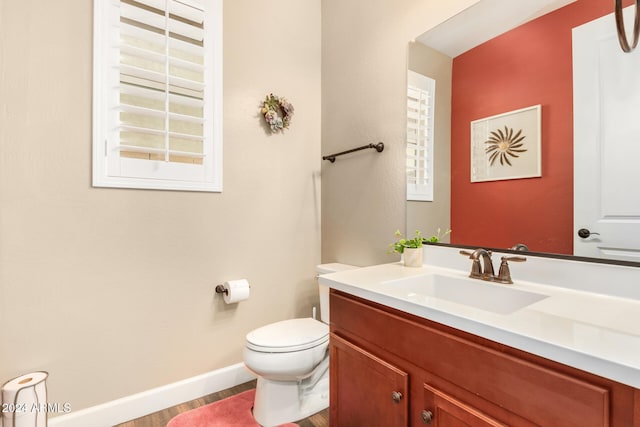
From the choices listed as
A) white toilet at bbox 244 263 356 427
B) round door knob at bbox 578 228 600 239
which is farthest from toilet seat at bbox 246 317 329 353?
round door knob at bbox 578 228 600 239

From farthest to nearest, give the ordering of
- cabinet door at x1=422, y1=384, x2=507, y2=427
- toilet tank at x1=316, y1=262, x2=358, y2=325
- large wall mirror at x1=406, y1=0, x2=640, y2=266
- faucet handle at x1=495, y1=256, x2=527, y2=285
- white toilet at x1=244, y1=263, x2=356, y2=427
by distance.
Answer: toilet tank at x1=316, y1=262, x2=358, y2=325 → white toilet at x1=244, y1=263, x2=356, y2=427 → faucet handle at x1=495, y1=256, x2=527, y2=285 → large wall mirror at x1=406, y1=0, x2=640, y2=266 → cabinet door at x1=422, y1=384, x2=507, y2=427

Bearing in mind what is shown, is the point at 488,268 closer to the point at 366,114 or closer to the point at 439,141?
the point at 439,141

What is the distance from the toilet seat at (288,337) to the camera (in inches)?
58.0

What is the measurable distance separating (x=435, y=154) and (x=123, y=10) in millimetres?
1791

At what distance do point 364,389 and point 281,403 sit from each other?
2.34 ft

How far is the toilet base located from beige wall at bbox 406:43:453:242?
1.12 metres

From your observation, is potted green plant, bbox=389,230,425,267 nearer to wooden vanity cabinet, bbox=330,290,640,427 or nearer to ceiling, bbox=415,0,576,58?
wooden vanity cabinet, bbox=330,290,640,427

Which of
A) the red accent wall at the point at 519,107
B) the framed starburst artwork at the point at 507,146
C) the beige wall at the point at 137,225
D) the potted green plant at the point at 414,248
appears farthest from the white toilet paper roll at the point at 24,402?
the framed starburst artwork at the point at 507,146

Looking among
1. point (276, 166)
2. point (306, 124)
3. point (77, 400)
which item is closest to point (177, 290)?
point (77, 400)

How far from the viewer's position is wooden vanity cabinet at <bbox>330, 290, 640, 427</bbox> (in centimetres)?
59

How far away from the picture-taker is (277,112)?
81.4 inches

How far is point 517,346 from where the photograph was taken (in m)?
0.67

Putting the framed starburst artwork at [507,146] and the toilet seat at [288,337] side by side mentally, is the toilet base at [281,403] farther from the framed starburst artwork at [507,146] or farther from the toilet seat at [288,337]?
the framed starburst artwork at [507,146]

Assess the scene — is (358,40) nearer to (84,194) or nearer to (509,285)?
(509,285)
